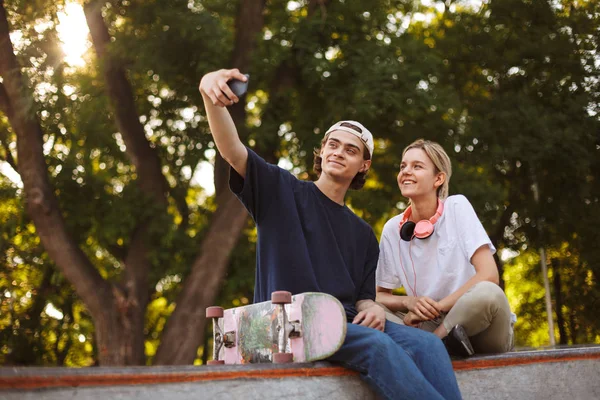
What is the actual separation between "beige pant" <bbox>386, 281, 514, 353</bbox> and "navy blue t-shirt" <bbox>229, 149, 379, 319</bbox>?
474 mm

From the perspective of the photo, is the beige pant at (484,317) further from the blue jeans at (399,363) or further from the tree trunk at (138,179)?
the tree trunk at (138,179)

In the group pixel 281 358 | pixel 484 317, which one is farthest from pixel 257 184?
pixel 484 317

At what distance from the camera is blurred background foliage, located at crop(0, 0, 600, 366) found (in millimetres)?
9773

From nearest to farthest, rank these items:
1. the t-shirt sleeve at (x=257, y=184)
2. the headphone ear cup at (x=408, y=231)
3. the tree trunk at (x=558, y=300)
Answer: the t-shirt sleeve at (x=257, y=184)
the headphone ear cup at (x=408, y=231)
the tree trunk at (x=558, y=300)

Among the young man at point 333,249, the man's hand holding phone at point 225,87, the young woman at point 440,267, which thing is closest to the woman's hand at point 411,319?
the young woman at point 440,267

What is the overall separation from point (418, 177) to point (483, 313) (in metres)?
0.88

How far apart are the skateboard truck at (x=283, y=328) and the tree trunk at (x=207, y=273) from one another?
622cm

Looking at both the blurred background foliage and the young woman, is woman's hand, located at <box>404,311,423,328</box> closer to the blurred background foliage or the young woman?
the young woman

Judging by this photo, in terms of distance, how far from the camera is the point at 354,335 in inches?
117

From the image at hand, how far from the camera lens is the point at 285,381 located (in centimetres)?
281

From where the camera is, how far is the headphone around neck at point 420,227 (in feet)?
12.8

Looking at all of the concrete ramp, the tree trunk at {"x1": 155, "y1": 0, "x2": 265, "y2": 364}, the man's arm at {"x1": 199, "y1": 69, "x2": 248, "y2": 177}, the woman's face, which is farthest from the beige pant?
the tree trunk at {"x1": 155, "y1": 0, "x2": 265, "y2": 364}

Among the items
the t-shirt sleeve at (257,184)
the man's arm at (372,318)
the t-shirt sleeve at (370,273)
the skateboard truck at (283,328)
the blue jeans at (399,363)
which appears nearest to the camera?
the blue jeans at (399,363)

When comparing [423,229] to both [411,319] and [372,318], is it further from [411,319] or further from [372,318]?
[372,318]
